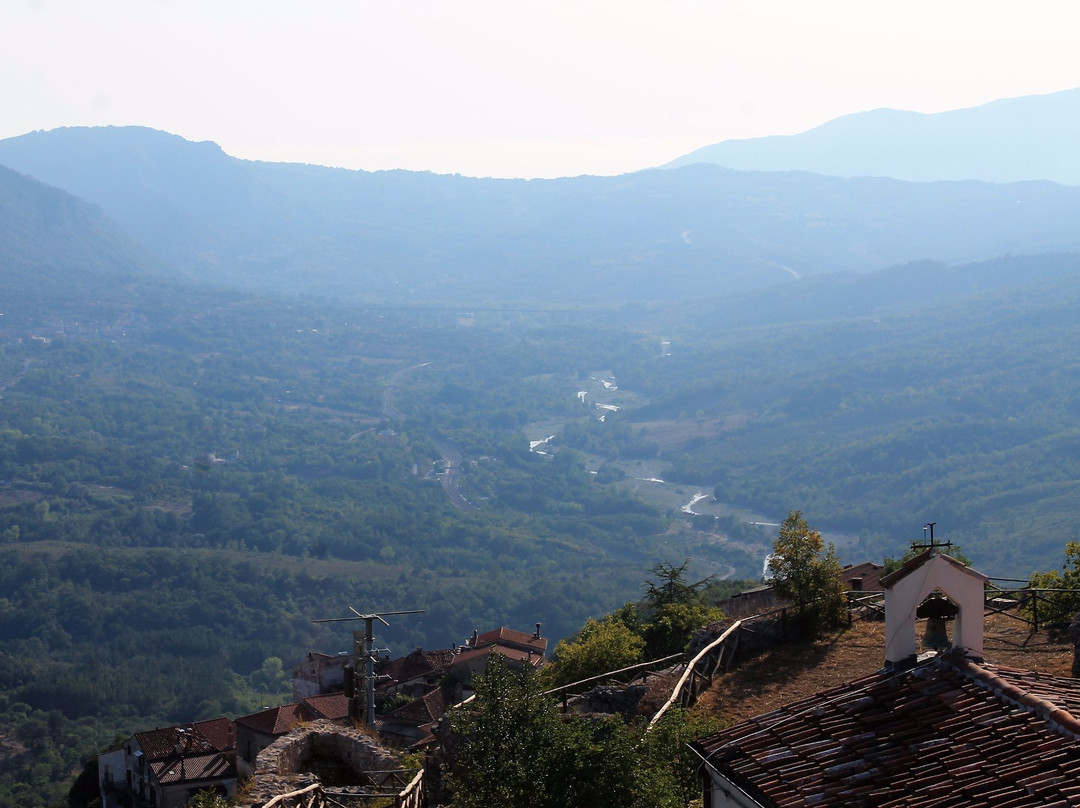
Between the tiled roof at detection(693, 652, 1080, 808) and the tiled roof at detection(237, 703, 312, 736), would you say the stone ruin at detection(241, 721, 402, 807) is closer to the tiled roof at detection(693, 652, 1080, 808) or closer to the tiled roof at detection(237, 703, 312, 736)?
the tiled roof at detection(693, 652, 1080, 808)

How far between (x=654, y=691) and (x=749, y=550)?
113963 mm

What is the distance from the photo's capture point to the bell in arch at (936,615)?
852 centimetres

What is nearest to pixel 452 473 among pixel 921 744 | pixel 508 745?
pixel 508 745

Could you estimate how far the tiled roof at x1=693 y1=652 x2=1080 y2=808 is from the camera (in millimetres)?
6805

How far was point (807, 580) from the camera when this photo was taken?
1589 centimetres

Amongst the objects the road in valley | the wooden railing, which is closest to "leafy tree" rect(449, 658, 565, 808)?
the wooden railing

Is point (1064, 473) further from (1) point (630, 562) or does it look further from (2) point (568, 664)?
(2) point (568, 664)

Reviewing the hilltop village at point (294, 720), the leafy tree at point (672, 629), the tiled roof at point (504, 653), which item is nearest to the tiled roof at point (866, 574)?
the leafy tree at point (672, 629)

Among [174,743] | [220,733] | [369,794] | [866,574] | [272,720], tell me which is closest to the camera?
[369,794]

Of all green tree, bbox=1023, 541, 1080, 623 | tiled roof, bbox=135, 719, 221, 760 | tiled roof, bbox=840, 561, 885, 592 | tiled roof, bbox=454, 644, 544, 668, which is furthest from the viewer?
tiled roof, bbox=454, 644, 544, 668

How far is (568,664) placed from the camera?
19859 mm

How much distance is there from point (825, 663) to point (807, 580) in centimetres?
189

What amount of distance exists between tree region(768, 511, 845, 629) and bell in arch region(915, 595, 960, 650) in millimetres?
6954

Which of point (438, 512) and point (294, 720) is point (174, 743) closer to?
point (294, 720)
